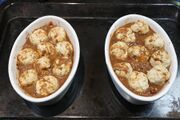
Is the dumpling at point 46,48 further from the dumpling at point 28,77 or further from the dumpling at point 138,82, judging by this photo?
the dumpling at point 138,82

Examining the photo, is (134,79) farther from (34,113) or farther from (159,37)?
(34,113)

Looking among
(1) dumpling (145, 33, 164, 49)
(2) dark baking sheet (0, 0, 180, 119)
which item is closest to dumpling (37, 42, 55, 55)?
(2) dark baking sheet (0, 0, 180, 119)

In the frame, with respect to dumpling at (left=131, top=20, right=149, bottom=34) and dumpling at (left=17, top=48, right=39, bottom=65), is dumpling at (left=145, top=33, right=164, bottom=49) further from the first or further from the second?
dumpling at (left=17, top=48, right=39, bottom=65)

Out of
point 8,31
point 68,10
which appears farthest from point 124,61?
point 8,31

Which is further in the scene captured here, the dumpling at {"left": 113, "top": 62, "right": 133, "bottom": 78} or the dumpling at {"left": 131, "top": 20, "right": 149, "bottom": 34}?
the dumpling at {"left": 131, "top": 20, "right": 149, "bottom": 34}

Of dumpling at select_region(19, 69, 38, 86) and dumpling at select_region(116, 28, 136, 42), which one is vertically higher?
dumpling at select_region(116, 28, 136, 42)

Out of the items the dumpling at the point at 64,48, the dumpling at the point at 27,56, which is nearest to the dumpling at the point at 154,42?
the dumpling at the point at 64,48

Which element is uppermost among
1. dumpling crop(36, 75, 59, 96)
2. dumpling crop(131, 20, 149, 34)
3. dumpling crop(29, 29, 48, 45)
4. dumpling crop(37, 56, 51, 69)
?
dumpling crop(131, 20, 149, 34)

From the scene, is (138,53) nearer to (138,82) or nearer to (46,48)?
(138,82)
